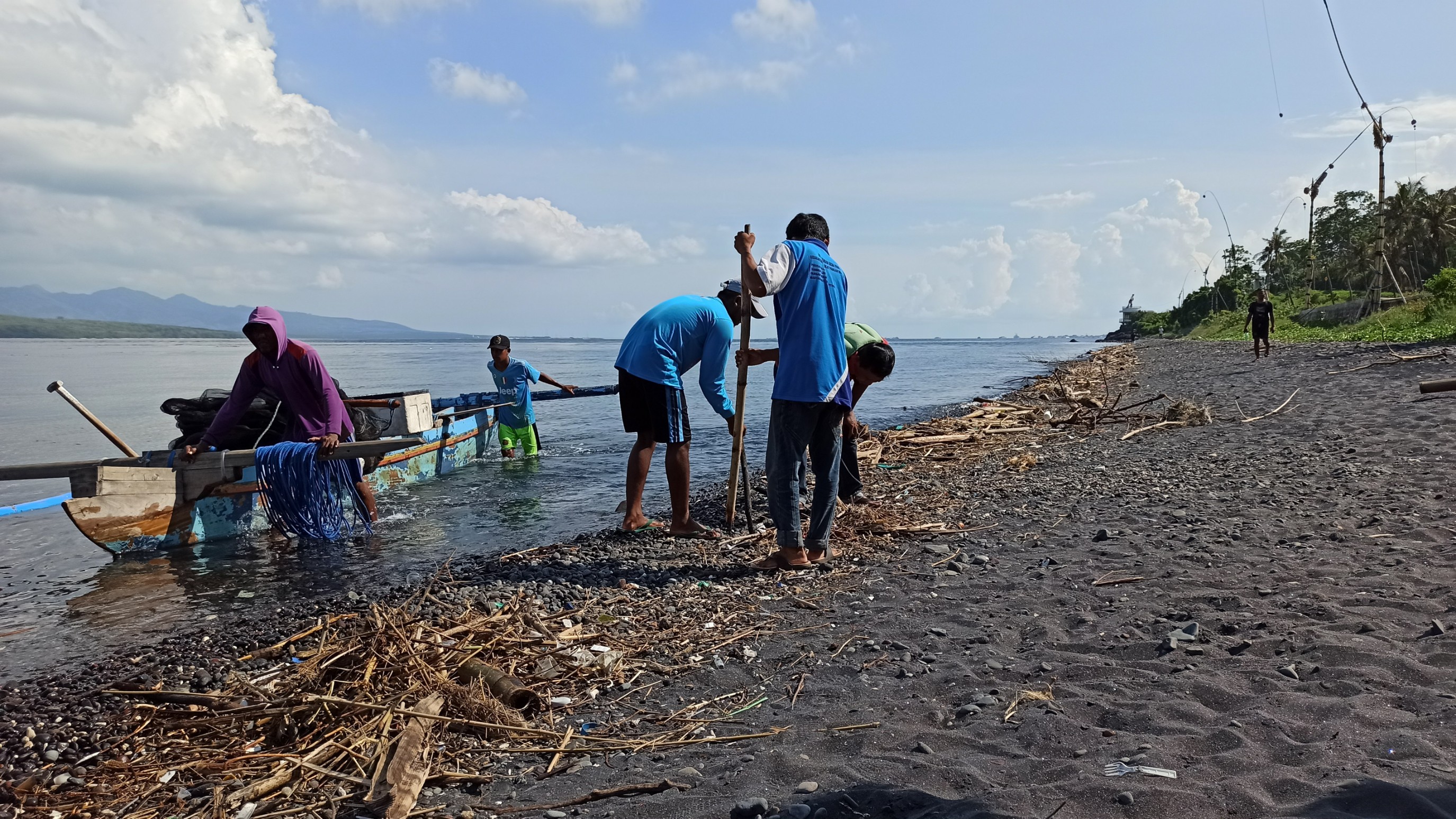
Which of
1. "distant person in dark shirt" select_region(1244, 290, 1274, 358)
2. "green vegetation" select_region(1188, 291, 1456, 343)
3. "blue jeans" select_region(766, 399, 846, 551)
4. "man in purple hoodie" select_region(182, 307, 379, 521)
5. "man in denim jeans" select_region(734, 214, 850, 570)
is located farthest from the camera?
"distant person in dark shirt" select_region(1244, 290, 1274, 358)

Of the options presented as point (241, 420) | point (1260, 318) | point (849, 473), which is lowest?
point (849, 473)

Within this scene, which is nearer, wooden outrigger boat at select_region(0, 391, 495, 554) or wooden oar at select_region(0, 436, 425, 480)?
wooden outrigger boat at select_region(0, 391, 495, 554)

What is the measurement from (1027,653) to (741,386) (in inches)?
105

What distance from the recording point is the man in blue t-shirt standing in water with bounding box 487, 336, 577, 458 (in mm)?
14367

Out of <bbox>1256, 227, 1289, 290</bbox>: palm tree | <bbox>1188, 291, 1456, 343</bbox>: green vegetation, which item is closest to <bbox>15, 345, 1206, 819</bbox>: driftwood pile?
<bbox>1188, 291, 1456, 343</bbox>: green vegetation

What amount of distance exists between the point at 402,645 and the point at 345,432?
16.2 feet

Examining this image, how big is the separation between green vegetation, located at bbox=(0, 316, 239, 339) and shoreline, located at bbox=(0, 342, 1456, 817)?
164 meters

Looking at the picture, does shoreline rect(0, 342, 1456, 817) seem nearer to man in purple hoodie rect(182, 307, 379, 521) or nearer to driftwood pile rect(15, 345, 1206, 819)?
driftwood pile rect(15, 345, 1206, 819)

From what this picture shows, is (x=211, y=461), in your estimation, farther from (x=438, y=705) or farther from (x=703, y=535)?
(x=438, y=705)

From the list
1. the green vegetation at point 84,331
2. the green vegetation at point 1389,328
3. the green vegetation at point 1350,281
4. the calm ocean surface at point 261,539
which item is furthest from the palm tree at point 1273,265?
the green vegetation at point 84,331

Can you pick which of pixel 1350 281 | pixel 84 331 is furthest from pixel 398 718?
pixel 84 331

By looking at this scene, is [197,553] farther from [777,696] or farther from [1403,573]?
[1403,573]

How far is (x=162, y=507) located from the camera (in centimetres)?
770

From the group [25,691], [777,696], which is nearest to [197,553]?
[25,691]
